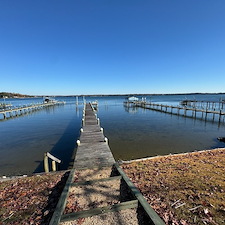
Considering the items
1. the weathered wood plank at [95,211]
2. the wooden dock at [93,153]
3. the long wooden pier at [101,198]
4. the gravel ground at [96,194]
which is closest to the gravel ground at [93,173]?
the long wooden pier at [101,198]

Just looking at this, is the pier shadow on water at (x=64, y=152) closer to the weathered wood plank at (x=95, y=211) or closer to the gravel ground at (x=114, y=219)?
the weathered wood plank at (x=95, y=211)

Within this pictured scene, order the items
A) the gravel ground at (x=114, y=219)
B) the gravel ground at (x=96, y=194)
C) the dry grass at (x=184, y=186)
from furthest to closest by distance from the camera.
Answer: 1. the gravel ground at (x=96, y=194)
2. the dry grass at (x=184, y=186)
3. the gravel ground at (x=114, y=219)

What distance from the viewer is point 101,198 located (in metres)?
3.96

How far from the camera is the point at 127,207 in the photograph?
10.9 ft

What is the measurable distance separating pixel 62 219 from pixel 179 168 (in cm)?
495

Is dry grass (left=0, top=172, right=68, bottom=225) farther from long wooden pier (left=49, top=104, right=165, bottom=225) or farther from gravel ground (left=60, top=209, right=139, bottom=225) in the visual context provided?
gravel ground (left=60, top=209, right=139, bottom=225)

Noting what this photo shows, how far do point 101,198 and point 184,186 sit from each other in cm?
279

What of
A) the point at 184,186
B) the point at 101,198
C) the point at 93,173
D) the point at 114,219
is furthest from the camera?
the point at 93,173

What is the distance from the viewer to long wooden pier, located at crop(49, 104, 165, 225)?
10.0ft

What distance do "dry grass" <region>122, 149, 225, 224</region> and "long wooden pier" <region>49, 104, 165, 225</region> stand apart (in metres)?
0.44

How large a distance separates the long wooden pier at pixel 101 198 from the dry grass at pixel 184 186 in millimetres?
437

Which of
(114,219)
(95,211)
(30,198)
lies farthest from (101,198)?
(30,198)

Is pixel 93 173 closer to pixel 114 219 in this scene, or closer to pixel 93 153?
pixel 93 153

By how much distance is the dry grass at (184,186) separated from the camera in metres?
3.20
